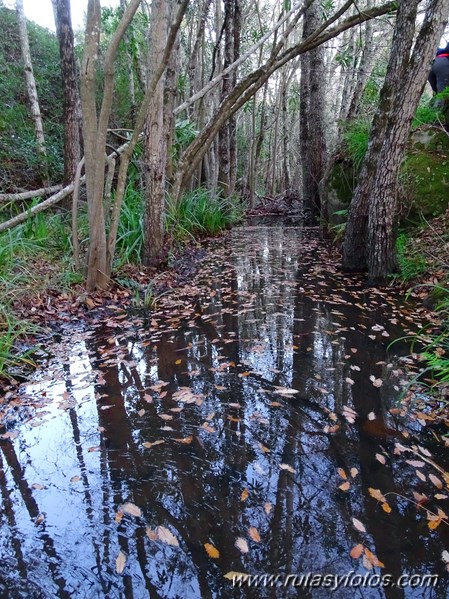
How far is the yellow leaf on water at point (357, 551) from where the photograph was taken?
1.65 metres

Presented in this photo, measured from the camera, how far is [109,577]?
1.57 meters

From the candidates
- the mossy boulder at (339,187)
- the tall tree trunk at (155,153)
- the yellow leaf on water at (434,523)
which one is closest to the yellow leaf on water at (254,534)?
the yellow leaf on water at (434,523)

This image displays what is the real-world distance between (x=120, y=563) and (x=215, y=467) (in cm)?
68

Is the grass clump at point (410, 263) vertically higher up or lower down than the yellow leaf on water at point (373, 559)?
higher up

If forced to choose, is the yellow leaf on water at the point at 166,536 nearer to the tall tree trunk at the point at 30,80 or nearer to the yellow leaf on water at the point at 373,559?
the yellow leaf on water at the point at 373,559

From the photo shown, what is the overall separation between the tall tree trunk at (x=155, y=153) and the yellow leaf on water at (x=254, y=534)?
177 inches

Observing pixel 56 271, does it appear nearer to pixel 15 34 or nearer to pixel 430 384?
pixel 430 384

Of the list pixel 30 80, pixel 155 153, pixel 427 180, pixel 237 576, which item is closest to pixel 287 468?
pixel 237 576

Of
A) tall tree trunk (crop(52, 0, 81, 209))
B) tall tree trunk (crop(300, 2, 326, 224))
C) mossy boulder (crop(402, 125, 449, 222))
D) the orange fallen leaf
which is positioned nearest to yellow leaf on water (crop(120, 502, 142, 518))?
the orange fallen leaf

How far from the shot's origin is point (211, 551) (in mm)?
1677

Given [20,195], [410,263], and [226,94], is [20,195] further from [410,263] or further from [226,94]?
[410,263]

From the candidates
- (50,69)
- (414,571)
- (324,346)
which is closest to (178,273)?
(324,346)

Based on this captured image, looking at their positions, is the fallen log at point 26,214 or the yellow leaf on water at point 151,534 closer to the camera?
the yellow leaf on water at point 151,534

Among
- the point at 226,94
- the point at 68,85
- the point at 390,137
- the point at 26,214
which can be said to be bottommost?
the point at 26,214
